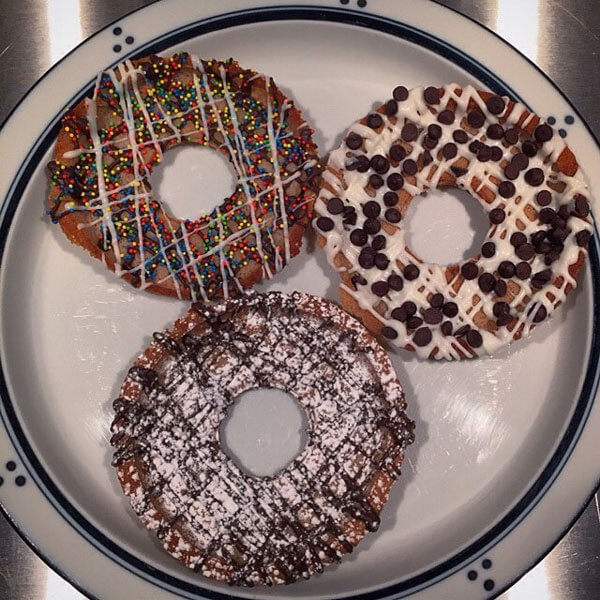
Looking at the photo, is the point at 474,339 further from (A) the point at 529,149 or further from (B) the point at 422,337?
(A) the point at 529,149

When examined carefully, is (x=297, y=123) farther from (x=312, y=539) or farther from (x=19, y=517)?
(x=19, y=517)

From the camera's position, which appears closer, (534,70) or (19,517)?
(19,517)

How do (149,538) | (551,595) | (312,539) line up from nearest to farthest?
(312,539), (149,538), (551,595)

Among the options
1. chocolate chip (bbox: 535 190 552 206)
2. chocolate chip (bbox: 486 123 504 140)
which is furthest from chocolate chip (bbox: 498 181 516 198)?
chocolate chip (bbox: 486 123 504 140)

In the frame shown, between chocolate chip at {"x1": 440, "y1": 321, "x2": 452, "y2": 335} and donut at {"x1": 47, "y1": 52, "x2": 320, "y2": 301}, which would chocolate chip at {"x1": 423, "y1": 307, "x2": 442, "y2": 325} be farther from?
donut at {"x1": 47, "y1": 52, "x2": 320, "y2": 301}

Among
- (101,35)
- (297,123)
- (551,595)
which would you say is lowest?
(551,595)

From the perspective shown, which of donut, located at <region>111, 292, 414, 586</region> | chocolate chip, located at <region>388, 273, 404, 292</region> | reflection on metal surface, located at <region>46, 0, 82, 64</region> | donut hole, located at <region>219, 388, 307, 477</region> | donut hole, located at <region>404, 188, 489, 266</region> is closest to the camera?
donut, located at <region>111, 292, 414, 586</region>

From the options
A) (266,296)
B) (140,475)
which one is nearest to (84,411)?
(140,475)
